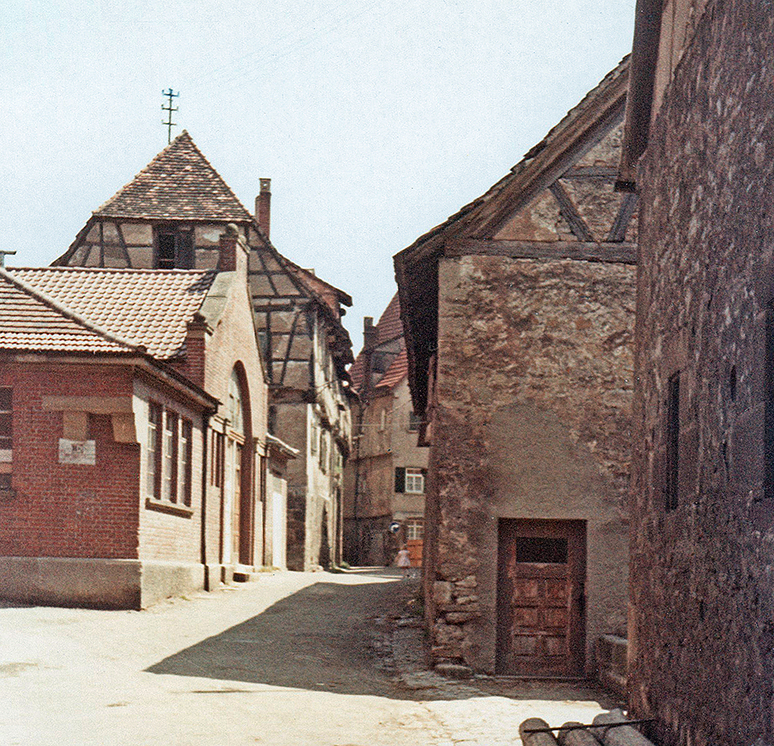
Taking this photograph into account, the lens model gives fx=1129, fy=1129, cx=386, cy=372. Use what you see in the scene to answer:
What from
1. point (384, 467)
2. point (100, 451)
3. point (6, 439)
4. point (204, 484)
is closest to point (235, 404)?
point (204, 484)

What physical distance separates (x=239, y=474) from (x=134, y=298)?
20.0 ft

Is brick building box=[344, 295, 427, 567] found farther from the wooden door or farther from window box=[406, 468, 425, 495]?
the wooden door

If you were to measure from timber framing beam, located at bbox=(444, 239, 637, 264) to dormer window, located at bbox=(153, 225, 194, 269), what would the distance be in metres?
18.8

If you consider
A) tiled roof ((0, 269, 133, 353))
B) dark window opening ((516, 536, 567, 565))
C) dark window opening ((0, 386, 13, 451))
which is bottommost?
dark window opening ((516, 536, 567, 565))

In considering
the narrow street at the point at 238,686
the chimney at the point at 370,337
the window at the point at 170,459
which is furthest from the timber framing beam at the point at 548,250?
the chimney at the point at 370,337

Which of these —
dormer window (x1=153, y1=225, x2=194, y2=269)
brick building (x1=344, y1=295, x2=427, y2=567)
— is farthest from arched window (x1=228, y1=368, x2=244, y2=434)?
brick building (x1=344, y1=295, x2=427, y2=567)

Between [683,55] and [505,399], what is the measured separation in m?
6.47

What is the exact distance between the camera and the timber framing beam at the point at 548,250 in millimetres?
13625

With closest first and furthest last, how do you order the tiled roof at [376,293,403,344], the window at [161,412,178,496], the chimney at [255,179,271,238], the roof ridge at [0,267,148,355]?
1. the roof ridge at [0,267,148,355]
2. the window at [161,412,178,496]
3. the chimney at [255,179,271,238]
4. the tiled roof at [376,293,403,344]

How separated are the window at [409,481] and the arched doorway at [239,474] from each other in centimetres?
2250

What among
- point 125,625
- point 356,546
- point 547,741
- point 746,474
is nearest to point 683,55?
point 746,474

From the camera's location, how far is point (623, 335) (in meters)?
13.6

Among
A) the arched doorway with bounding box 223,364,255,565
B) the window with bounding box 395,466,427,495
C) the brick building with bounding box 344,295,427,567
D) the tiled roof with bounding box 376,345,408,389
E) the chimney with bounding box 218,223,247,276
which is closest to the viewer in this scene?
the arched doorway with bounding box 223,364,255,565

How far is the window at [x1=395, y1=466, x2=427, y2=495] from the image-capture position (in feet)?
160
